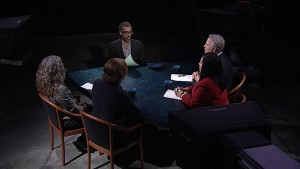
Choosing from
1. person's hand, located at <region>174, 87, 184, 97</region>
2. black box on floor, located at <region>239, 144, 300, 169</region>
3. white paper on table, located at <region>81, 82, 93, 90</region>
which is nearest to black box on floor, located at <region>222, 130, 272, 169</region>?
black box on floor, located at <region>239, 144, 300, 169</region>

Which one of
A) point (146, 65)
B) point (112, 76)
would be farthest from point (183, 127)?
point (146, 65)

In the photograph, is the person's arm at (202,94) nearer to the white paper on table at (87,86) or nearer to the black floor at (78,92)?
the black floor at (78,92)

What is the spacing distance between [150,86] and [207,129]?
251 cm

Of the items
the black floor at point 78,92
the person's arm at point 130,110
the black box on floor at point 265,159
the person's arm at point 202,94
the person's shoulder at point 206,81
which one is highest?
the black box on floor at point 265,159

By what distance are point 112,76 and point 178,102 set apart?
718mm

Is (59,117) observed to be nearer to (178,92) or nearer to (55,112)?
(55,112)

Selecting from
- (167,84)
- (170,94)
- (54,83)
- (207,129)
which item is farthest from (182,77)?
(207,129)

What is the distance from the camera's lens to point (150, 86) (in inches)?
147

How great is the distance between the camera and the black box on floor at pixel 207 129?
123cm

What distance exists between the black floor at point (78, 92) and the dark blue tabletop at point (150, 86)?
746mm

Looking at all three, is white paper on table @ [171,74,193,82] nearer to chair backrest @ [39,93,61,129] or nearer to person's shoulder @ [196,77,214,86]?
person's shoulder @ [196,77,214,86]

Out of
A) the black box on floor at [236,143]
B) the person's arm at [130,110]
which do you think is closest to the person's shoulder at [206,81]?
the person's arm at [130,110]

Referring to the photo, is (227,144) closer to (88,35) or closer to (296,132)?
(296,132)

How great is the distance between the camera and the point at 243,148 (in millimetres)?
1153
